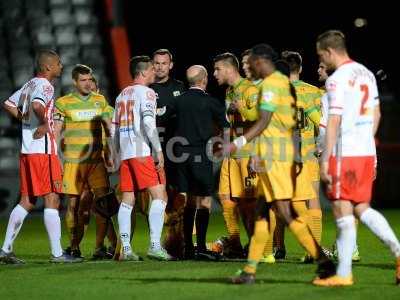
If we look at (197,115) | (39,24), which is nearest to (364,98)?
(197,115)

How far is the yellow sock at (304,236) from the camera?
9.08 meters

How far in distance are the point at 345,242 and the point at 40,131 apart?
3.78 metres

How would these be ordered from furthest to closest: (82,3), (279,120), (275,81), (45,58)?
(82,3)
(45,58)
(279,120)
(275,81)

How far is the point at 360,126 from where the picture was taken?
357 inches

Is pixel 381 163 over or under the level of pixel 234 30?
under

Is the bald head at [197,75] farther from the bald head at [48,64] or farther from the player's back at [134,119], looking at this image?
the bald head at [48,64]

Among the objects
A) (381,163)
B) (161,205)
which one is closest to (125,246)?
(161,205)

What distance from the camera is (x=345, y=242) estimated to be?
8.94m

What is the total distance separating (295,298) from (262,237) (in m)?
0.82

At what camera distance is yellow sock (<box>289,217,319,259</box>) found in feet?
29.8

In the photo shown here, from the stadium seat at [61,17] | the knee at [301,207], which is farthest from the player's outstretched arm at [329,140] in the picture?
the stadium seat at [61,17]

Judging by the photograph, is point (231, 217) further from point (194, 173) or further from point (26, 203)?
point (26, 203)

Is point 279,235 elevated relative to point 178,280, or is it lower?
elevated

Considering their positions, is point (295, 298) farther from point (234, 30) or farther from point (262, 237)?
point (234, 30)
